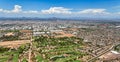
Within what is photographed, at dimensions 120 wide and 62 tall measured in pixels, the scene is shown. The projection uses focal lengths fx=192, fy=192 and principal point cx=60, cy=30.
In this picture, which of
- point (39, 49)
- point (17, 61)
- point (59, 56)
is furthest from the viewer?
point (39, 49)

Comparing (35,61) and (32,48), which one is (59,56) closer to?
(35,61)

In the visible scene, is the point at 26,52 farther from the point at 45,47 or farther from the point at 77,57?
the point at 77,57

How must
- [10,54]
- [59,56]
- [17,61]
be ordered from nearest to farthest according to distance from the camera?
[17,61]
[59,56]
[10,54]

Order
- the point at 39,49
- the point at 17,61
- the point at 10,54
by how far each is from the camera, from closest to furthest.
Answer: the point at 17,61 → the point at 10,54 → the point at 39,49

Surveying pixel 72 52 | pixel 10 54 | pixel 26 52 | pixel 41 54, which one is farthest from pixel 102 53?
pixel 10 54

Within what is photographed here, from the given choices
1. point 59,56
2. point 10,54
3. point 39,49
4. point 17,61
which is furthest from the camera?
point 39,49

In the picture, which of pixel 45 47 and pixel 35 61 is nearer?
pixel 35 61

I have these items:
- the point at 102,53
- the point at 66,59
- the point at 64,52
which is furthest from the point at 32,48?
the point at 102,53

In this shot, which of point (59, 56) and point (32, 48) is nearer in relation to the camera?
point (59, 56)

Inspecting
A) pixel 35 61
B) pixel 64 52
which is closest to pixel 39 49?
pixel 64 52
